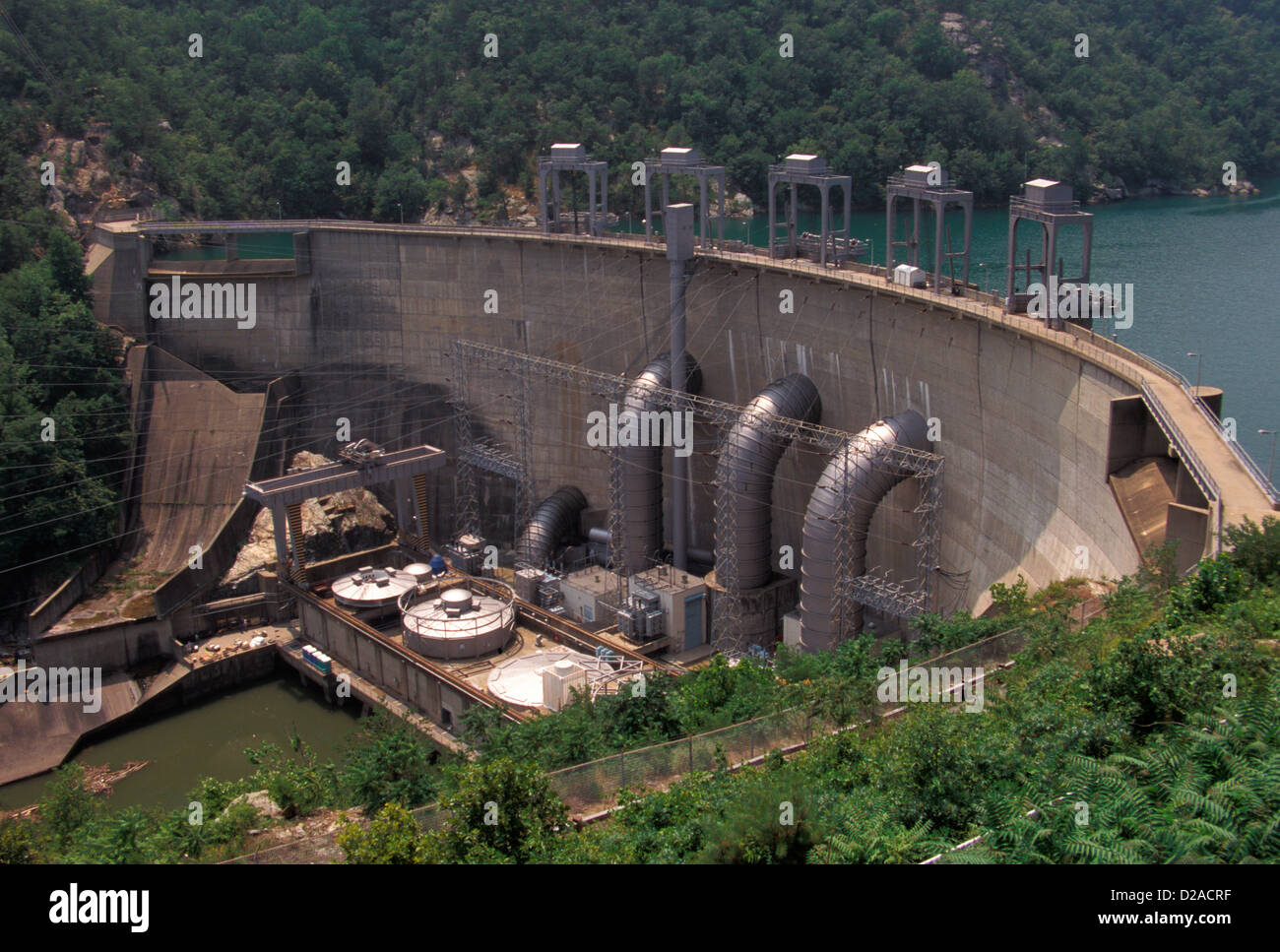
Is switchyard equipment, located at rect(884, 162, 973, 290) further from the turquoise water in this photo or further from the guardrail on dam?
the turquoise water

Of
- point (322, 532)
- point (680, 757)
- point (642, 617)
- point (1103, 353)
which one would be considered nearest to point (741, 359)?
point (642, 617)

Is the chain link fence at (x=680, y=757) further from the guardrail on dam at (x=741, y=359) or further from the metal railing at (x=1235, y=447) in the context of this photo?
the metal railing at (x=1235, y=447)

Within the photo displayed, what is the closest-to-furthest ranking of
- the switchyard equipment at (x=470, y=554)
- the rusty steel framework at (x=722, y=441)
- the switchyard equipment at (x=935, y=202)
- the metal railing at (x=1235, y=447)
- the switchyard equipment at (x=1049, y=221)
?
the metal railing at (x=1235, y=447) → the switchyard equipment at (x=1049, y=221) → the rusty steel framework at (x=722, y=441) → the switchyard equipment at (x=935, y=202) → the switchyard equipment at (x=470, y=554)

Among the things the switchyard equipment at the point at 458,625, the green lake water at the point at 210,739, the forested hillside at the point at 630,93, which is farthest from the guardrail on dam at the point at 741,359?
the forested hillside at the point at 630,93

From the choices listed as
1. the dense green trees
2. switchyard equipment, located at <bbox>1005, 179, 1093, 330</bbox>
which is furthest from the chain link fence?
the dense green trees

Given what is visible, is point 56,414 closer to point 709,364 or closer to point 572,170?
point 572,170
